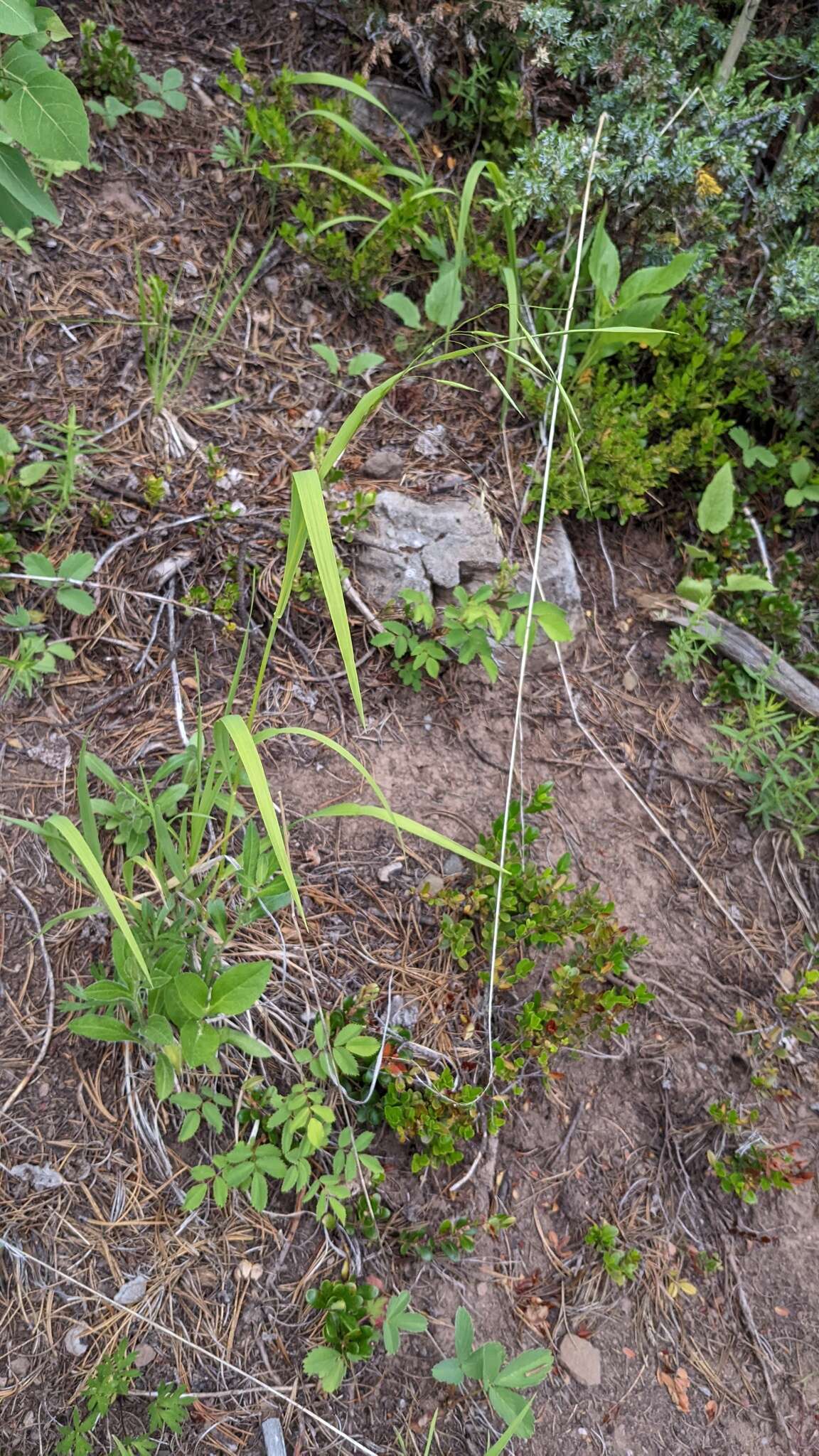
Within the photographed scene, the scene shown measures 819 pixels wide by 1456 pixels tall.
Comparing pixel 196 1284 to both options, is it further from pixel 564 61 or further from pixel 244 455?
pixel 564 61

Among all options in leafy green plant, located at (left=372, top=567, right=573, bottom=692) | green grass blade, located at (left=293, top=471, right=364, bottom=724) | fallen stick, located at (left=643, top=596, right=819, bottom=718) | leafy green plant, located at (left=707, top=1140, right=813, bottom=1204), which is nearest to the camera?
green grass blade, located at (left=293, top=471, right=364, bottom=724)

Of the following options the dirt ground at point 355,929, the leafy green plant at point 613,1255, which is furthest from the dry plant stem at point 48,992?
the leafy green plant at point 613,1255

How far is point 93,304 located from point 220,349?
36 centimetres

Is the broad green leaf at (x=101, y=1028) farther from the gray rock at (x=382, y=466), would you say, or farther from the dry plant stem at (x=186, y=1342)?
the gray rock at (x=382, y=466)

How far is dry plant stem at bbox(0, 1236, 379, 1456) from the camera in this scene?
158 cm

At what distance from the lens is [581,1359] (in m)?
1.83

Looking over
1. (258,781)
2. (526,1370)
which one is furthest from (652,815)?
(258,781)

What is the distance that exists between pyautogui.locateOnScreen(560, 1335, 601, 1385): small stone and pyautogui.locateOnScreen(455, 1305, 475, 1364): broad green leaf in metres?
0.29

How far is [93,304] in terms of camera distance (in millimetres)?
2506

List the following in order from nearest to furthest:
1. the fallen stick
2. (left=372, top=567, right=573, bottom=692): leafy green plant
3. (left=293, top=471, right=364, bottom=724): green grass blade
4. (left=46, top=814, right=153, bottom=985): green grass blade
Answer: (left=293, top=471, right=364, bottom=724): green grass blade < (left=46, top=814, right=153, bottom=985): green grass blade < (left=372, top=567, right=573, bottom=692): leafy green plant < the fallen stick

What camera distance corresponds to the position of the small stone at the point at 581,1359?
5.95 ft

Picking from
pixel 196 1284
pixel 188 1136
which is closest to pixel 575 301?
pixel 188 1136

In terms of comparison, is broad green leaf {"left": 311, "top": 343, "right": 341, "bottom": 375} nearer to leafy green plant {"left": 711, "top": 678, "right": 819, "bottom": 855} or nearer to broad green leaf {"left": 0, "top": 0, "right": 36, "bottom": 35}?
broad green leaf {"left": 0, "top": 0, "right": 36, "bottom": 35}

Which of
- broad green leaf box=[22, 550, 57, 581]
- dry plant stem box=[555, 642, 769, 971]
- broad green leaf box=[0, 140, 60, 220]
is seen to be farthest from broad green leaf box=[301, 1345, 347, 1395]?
broad green leaf box=[0, 140, 60, 220]
